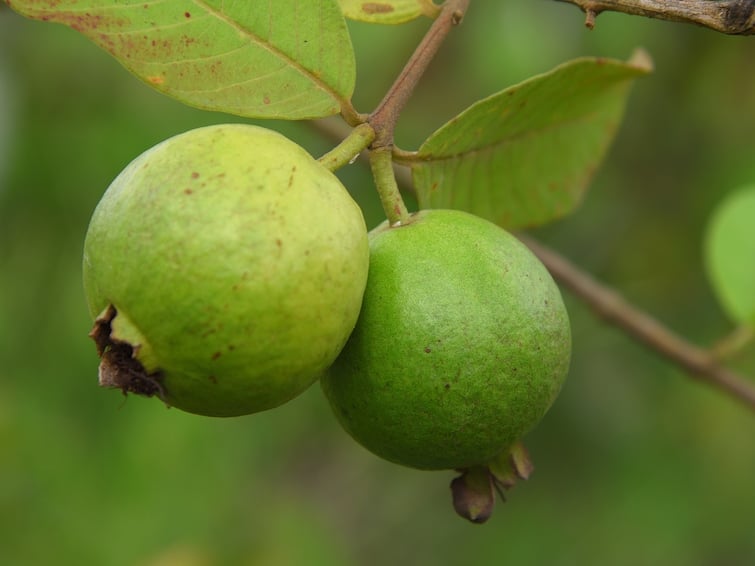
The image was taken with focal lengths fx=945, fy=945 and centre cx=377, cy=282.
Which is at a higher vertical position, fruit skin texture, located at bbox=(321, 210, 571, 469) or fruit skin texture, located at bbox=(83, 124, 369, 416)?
fruit skin texture, located at bbox=(83, 124, 369, 416)

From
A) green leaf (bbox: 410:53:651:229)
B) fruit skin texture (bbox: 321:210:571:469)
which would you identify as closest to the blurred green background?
green leaf (bbox: 410:53:651:229)

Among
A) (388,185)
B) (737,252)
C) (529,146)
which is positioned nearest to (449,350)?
(388,185)

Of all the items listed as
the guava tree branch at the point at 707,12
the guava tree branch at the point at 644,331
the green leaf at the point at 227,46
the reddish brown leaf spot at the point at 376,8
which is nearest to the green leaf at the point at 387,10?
the reddish brown leaf spot at the point at 376,8

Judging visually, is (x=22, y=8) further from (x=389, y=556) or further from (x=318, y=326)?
(x=389, y=556)

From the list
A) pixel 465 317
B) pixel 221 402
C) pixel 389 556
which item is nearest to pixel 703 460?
pixel 389 556

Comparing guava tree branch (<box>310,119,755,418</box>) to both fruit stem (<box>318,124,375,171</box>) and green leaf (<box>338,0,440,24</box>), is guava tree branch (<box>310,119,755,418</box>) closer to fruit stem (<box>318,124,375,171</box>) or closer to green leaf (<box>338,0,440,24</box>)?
green leaf (<box>338,0,440,24</box>)

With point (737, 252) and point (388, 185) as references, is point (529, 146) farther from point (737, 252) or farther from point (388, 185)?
point (737, 252)

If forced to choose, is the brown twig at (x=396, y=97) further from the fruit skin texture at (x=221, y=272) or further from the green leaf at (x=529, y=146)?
the fruit skin texture at (x=221, y=272)
